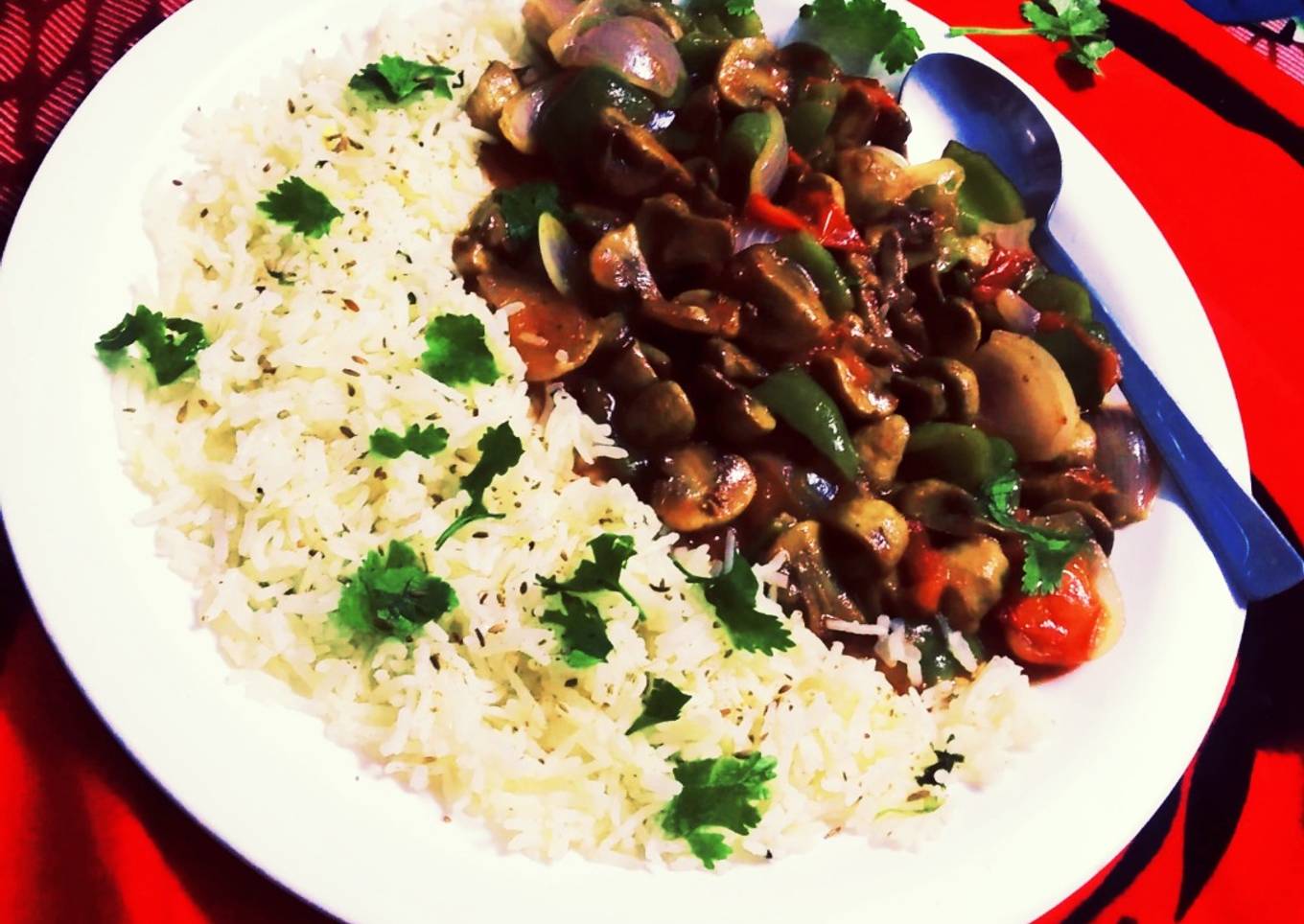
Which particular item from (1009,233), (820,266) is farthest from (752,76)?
(1009,233)

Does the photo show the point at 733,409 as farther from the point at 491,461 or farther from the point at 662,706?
the point at 662,706

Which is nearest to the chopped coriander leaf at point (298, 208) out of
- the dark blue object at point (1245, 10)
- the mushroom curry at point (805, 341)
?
the mushroom curry at point (805, 341)

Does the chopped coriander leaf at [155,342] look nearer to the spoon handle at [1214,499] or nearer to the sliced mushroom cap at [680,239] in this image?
the sliced mushroom cap at [680,239]

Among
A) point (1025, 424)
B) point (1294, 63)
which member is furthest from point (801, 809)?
point (1294, 63)

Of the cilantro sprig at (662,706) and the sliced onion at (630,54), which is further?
the sliced onion at (630,54)

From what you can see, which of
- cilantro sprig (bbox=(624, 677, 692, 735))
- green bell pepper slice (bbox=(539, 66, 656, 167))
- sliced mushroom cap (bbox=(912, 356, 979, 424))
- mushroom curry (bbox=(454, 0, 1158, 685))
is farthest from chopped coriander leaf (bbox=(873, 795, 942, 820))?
green bell pepper slice (bbox=(539, 66, 656, 167))
